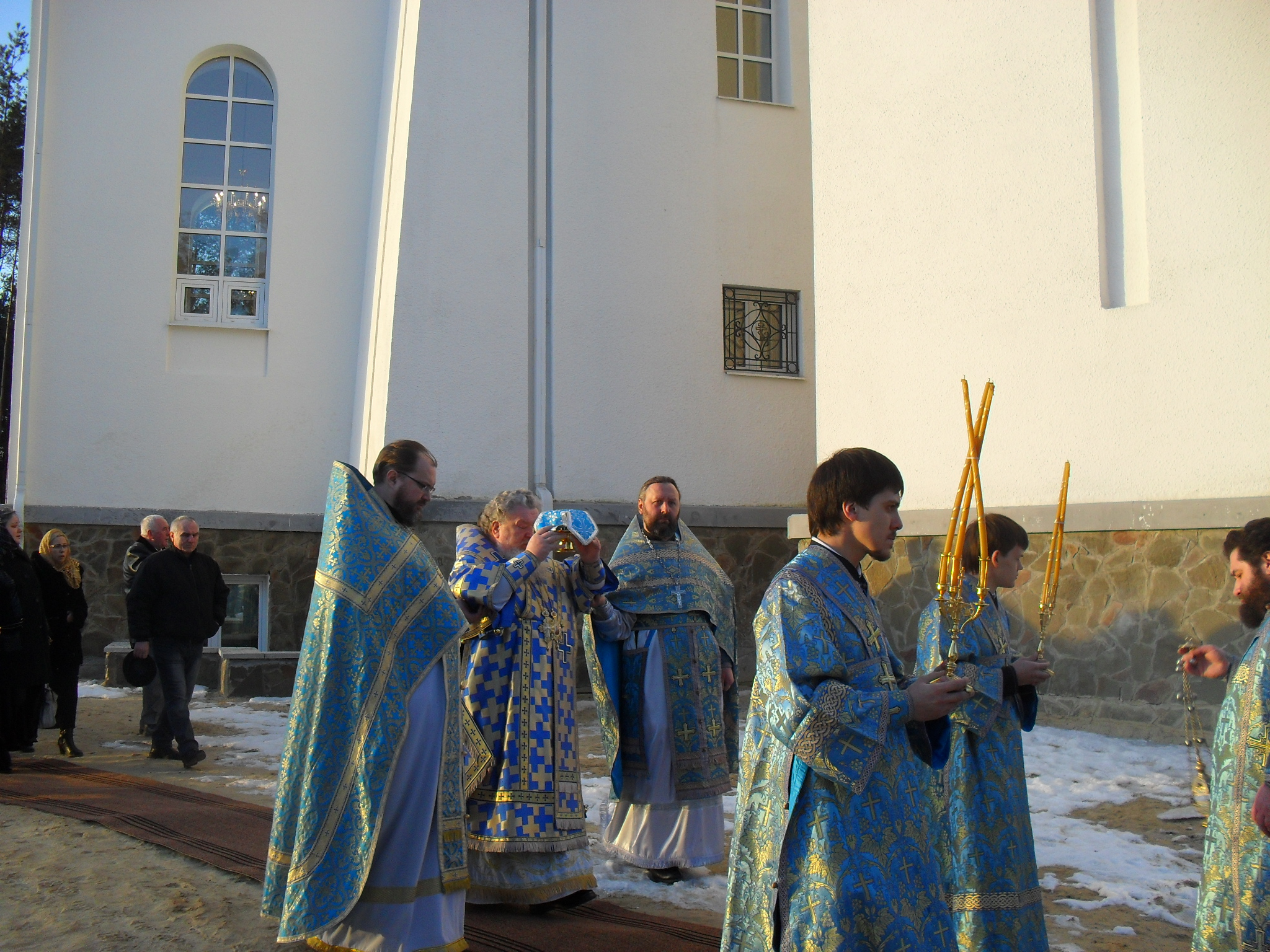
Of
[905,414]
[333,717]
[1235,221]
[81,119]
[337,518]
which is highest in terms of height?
[81,119]

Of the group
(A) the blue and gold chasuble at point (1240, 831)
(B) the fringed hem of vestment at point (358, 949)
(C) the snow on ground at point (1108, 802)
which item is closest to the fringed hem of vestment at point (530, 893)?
(B) the fringed hem of vestment at point (358, 949)

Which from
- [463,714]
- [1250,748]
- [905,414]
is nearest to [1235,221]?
[905,414]

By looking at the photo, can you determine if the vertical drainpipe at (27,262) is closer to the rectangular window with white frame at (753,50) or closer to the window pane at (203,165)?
the window pane at (203,165)

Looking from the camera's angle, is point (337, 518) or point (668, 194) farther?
point (668, 194)

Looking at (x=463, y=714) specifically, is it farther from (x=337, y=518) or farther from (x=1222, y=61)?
(x=1222, y=61)

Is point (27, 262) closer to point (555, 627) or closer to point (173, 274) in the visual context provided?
point (173, 274)

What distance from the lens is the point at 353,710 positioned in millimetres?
4121

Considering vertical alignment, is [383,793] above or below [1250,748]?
below

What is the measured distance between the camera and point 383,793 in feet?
13.3

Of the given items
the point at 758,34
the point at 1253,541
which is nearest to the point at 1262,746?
the point at 1253,541

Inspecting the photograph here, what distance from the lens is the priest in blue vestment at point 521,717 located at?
4.82 metres

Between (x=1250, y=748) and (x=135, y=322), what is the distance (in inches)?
489

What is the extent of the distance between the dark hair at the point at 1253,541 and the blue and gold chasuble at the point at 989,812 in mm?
798

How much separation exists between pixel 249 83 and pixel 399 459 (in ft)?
36.5
